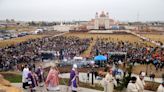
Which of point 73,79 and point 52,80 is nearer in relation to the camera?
point 73,79

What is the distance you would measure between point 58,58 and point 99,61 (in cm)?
561

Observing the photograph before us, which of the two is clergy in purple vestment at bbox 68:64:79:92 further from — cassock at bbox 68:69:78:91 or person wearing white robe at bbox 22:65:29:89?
person wearing white robe at bbox 22:65:29:89

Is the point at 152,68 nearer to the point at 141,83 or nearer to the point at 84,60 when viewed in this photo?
the point at 84,60

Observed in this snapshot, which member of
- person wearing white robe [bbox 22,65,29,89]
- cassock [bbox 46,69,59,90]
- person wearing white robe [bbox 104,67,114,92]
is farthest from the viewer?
person wearing white robe [bbox 22,65,29,89]

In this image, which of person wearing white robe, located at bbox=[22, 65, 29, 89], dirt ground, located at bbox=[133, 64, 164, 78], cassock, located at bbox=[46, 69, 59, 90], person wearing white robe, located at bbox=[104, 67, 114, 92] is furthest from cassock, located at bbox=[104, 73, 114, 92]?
dirt ground, located at bbox=[133, 64, 164, 78]

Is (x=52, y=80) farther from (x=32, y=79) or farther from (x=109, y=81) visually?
(x=109, y=81)

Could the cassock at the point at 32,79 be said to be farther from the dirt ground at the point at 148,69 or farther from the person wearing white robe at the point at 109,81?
the dirt ground at the point at 148,69

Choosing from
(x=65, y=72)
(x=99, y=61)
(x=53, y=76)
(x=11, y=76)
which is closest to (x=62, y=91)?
(x=53, y=76)

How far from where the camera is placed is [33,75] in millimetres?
13656

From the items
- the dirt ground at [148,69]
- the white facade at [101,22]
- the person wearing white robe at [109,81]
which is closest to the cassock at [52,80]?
the person wearing white robe at [109,81]

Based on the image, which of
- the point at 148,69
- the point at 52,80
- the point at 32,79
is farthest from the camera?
the point at 148,69

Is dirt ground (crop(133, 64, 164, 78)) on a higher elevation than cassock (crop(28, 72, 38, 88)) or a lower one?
lower

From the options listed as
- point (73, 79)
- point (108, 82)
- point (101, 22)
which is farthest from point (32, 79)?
point (101, 22)

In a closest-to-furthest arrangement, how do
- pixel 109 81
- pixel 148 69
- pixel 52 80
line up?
pixel 109 81 → pixel 52 80 → pixel 148 69
